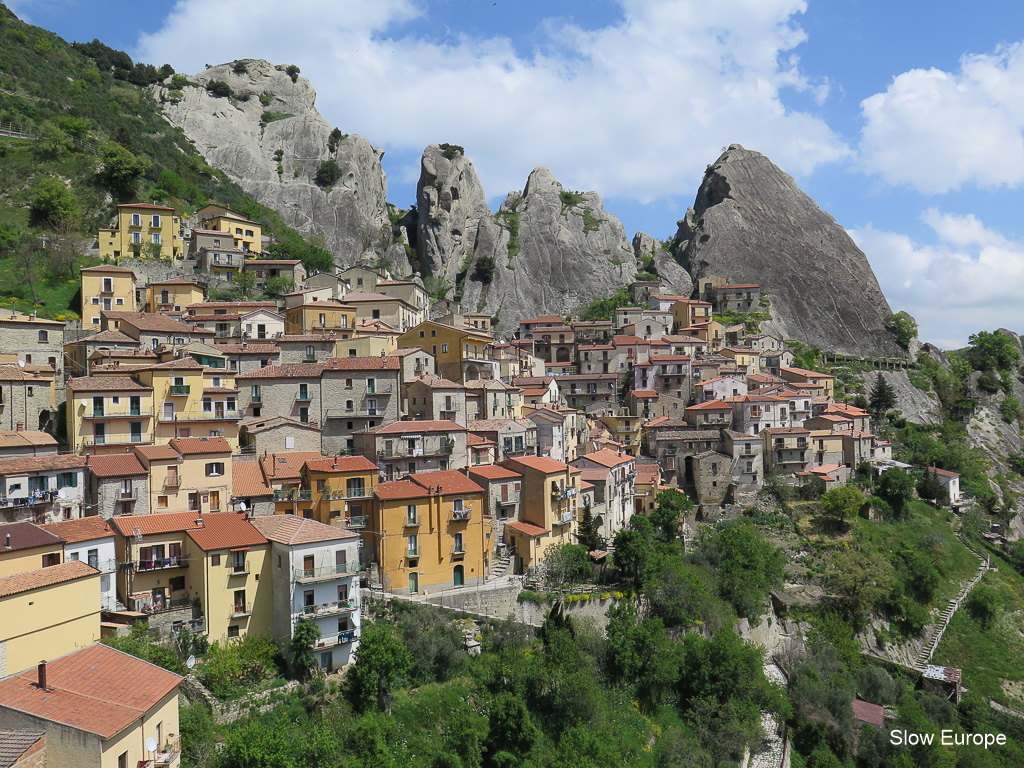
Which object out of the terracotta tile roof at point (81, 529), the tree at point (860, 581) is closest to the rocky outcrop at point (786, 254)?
the tree at point (860, 581)

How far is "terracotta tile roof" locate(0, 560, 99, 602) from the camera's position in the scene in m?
21.8

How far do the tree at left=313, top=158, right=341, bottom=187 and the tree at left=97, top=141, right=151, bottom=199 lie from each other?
32.1m

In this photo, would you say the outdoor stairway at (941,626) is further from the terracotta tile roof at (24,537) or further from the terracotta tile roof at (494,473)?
the terracotta tile roof at (24,537)

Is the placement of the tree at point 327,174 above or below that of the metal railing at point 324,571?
above

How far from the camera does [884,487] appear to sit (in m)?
59.1

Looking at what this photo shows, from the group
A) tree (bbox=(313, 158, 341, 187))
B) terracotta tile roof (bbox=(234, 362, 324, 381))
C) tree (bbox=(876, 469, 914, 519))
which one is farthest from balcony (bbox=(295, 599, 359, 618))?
tree (bbox=(313, 158, 341, 187))

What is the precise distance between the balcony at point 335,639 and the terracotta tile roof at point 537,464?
49.7 feet

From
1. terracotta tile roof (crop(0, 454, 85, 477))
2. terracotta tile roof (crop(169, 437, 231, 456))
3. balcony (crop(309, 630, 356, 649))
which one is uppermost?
terracotta tile roof (crop(169, 437, 231, 456))

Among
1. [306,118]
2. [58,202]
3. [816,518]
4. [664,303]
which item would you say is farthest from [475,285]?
[816,518]

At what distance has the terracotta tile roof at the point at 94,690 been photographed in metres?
18.7

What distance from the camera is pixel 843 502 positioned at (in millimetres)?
53375

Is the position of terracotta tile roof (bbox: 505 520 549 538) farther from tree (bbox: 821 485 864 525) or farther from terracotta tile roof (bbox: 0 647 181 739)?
tree (bbox: 821 485 864 525)

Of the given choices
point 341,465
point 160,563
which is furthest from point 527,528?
point 160,563

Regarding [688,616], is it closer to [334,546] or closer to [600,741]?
[600,741]
